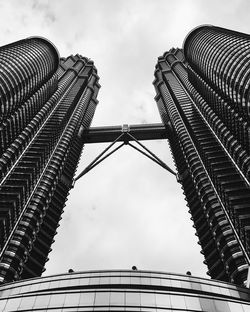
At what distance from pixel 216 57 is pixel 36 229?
7310cm

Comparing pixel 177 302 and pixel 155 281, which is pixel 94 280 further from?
pixel 177 302

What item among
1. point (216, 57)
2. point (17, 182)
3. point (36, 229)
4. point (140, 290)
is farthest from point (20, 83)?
point (140, 290)

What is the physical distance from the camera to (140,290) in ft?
149

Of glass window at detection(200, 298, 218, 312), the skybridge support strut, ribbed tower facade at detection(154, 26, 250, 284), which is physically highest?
the skybridge support strut

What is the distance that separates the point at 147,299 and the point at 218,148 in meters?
76.3

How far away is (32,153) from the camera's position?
374ft

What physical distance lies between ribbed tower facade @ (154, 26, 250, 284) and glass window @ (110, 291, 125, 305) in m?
35.4

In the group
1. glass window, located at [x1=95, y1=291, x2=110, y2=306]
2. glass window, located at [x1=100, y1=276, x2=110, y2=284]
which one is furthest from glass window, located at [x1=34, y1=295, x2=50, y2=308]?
glass window, located at [x1=100, y1=276, x2=110, y2=284]

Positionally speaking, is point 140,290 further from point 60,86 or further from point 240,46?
point 60,86

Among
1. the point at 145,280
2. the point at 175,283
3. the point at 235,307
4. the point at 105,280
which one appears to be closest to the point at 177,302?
the point at 175,283

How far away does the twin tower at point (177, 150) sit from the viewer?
80.8m

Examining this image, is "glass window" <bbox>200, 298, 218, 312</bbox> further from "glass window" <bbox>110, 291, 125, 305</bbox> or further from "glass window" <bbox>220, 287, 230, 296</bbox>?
"glass window" <bbox>110, 291, 125, 305</bbox>

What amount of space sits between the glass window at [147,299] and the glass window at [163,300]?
0.61 meters

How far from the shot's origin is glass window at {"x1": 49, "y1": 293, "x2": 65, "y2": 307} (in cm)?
4447
